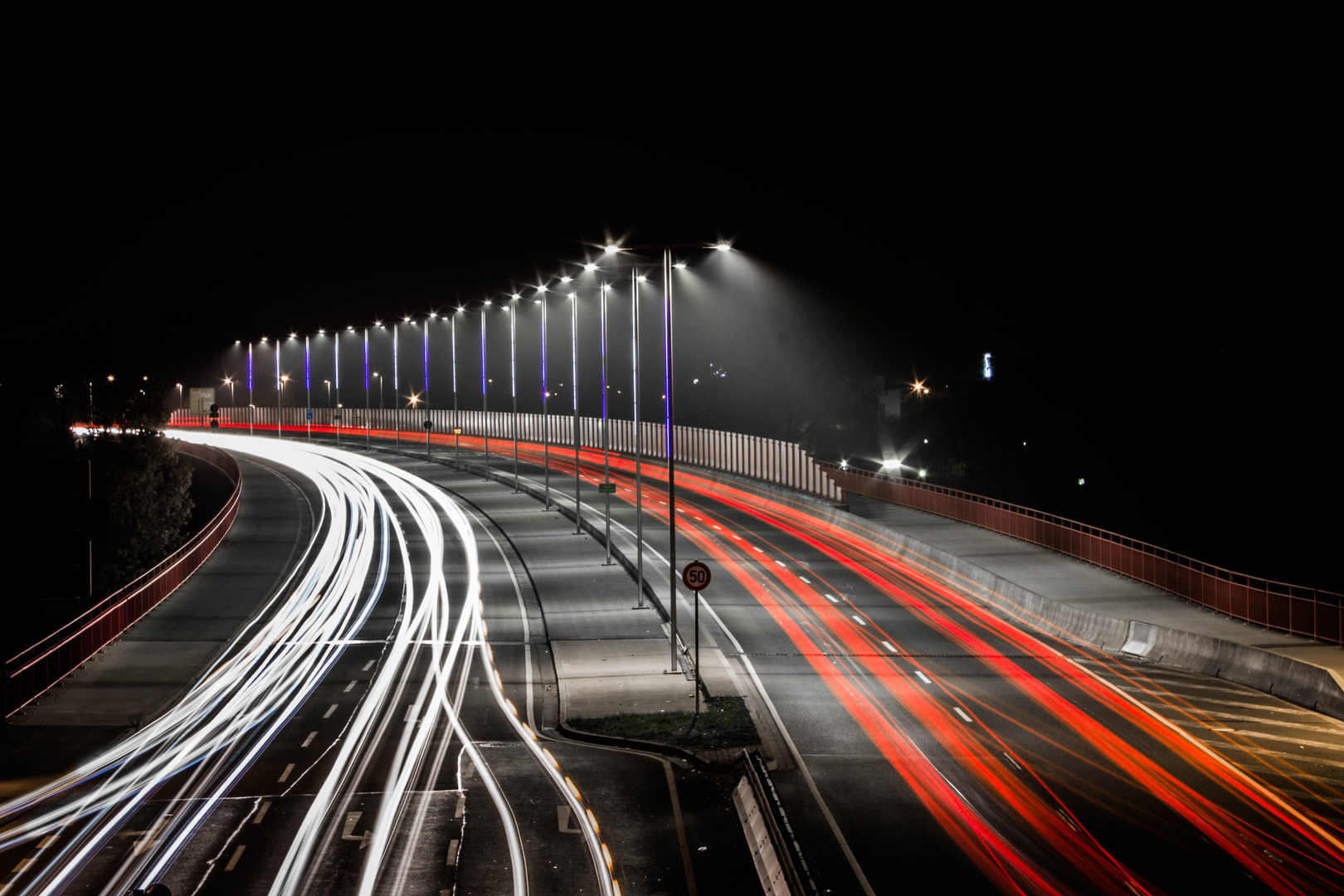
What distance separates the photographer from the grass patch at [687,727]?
1973 centimetres

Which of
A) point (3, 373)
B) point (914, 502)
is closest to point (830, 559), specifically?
point (914, 502)

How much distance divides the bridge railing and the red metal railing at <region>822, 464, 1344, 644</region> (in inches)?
170

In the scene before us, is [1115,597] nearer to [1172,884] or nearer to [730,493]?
[1172,884]

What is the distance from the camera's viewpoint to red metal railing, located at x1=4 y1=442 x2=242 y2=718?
22.5 meters

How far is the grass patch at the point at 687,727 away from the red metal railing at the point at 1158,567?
11.7 metres

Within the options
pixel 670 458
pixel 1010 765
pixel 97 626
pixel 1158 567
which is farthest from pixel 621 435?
pixel 1010 765

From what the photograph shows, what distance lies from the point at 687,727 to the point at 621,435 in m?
59.8

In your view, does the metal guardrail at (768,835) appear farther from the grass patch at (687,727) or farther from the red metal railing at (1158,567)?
the red metal railing at (1158,567)

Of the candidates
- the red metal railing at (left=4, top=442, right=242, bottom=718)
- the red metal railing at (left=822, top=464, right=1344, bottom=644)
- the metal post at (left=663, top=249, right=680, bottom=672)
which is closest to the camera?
the red metal railing at (left=4, top=442, right=242, bottom=718)

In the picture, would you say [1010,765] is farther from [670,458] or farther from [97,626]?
[97,626]

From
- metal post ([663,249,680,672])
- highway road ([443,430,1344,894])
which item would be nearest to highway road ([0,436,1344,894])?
highway road ([443,430,1344,894])

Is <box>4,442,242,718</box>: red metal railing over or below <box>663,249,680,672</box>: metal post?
below

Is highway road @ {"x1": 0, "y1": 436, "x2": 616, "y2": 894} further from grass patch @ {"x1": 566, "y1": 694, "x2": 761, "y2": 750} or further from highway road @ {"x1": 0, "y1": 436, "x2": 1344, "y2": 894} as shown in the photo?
grass patch @ {"x1": 566, "y1": 694, "x2": 761, "y2": 750}

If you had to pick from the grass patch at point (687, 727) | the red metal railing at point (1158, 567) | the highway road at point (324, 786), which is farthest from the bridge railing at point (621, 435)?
the grass patch at point (687, 727)
